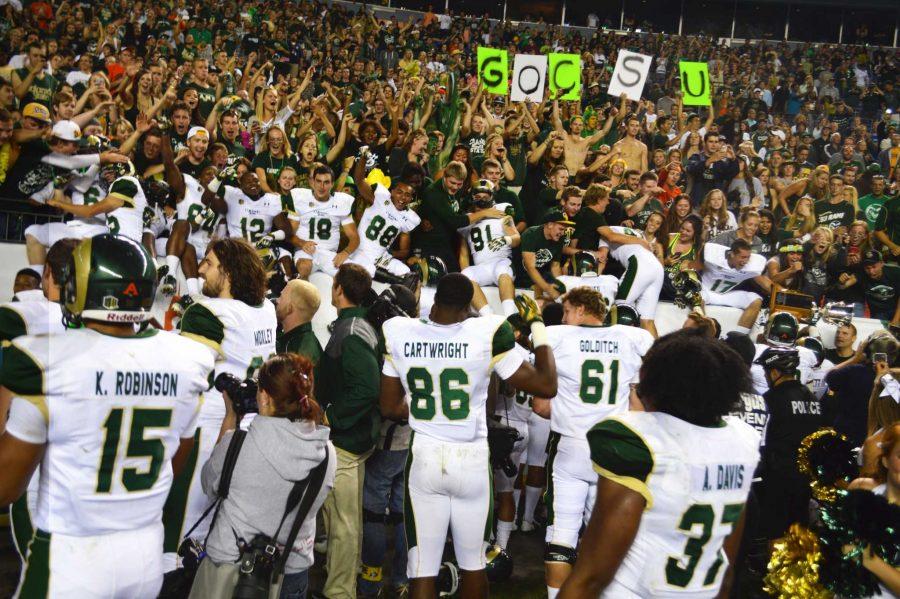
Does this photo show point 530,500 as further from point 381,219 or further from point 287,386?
point 287,386

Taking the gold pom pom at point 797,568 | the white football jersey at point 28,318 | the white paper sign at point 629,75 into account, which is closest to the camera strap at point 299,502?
the white football jersey at point 28,318

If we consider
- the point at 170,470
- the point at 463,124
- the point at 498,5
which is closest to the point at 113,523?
the point at 170,470

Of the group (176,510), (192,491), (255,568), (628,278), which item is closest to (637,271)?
(628,278)

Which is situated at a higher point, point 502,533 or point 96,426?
point 96,426

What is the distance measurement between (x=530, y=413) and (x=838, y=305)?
3.95 m

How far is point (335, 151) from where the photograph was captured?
9.80 m

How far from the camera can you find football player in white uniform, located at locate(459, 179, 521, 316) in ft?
27.4

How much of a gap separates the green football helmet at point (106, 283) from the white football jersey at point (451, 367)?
5.88 ft

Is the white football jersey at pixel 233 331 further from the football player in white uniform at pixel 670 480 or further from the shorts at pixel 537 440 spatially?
the shorts at pixel 537 440

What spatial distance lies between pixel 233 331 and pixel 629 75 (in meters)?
9.19

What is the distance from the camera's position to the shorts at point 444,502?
4.26 meters

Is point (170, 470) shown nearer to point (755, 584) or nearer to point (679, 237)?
point (755, 584)

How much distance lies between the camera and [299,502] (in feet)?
11.1

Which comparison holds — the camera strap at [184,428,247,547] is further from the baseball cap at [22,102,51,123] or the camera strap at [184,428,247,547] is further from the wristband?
the baseball cap at [22,102,51,123]
